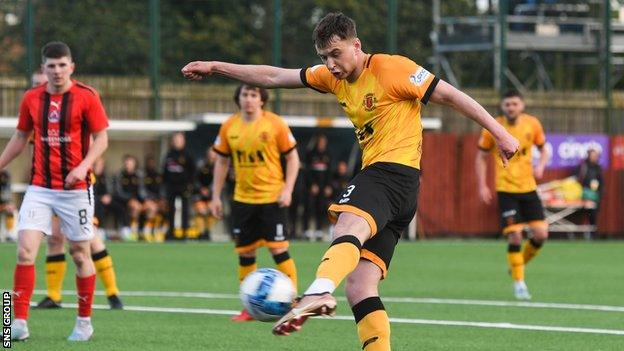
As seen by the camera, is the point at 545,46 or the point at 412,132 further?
the point at 545,46

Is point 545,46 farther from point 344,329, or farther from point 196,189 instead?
point 344,329

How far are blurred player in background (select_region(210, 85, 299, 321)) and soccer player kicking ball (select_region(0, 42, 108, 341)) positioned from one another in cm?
301

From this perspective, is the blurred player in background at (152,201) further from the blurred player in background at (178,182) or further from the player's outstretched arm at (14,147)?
the player's outstretched arm at (14,147)

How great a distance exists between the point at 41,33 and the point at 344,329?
64.4ft

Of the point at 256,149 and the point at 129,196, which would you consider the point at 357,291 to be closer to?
the point at 256,149

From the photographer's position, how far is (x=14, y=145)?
1068 cm

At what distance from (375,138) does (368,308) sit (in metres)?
1.08

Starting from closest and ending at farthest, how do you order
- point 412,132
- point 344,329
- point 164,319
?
point 412,132 → point 344,329 → point 164,319

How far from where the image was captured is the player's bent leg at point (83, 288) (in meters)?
10.5

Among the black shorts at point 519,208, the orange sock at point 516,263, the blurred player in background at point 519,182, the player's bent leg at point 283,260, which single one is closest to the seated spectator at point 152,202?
the blurred player in background at point 519,182

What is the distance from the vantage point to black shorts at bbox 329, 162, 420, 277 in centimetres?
770

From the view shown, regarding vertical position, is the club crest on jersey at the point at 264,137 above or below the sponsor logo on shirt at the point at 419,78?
below

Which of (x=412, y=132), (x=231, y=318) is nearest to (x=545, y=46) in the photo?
(x=231, y=318)

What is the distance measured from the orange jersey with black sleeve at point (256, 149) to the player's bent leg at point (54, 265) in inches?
72.6
